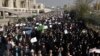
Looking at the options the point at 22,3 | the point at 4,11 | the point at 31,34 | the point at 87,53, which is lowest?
the point at 22,3

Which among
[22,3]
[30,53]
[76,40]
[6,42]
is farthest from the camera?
[22,3]

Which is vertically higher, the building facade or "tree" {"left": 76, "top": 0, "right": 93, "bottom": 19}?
"tree" {"left": 76, "top": 0, "right": 93, "bottom": 19}

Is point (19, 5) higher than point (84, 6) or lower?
lower

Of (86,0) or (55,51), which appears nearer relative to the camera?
(55,51)

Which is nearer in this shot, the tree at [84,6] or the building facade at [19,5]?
the tree at [84,6]

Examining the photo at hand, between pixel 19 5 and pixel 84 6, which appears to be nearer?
pixel 84 6

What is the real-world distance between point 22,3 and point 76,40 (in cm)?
6821

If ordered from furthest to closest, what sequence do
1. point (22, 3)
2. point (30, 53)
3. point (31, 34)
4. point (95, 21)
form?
point (22, 3) < point (95, 21) < point (31, 34) < point (30, 53)

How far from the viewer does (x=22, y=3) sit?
3388 inches

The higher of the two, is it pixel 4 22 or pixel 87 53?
pixel 87 53

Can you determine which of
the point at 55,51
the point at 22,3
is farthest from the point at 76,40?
the point at 22,3

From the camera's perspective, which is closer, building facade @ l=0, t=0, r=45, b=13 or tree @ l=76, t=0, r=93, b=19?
tree @ l=76, t=0, r=93, b=19

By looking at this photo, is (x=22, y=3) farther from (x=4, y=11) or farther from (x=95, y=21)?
(x=95, y=21)

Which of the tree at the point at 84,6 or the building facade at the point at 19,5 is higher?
the tree at the point at 84,6
